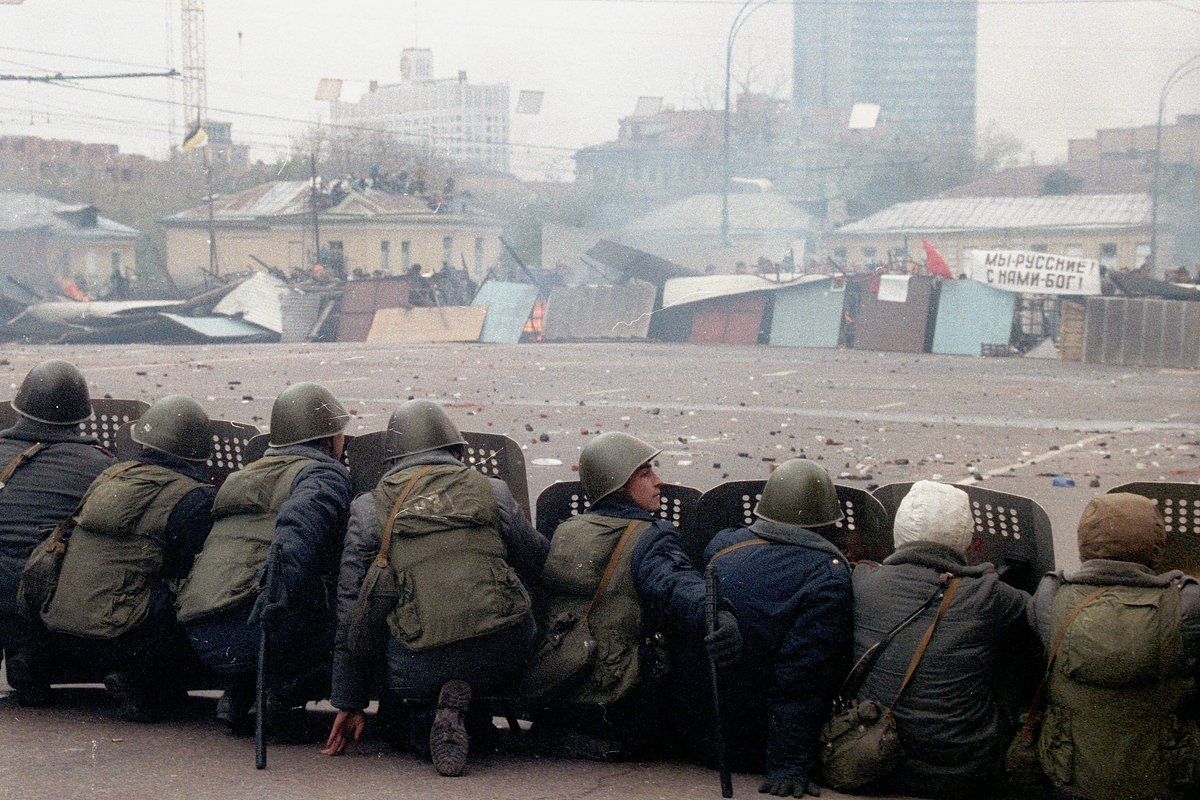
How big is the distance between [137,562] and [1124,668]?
9.88 feet

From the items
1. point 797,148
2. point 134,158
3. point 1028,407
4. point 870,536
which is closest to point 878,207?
point 797,148

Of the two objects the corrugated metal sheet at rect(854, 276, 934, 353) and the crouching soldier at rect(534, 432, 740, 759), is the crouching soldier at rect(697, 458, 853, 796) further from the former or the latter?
the corrugated metal sheet at rect(854, 276, 934, 353)

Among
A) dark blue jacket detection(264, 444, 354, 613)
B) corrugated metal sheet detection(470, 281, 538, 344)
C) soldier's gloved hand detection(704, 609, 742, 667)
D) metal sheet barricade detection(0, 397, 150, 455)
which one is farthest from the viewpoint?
corrugated metal sheet detection(470, 281, 538, 344)

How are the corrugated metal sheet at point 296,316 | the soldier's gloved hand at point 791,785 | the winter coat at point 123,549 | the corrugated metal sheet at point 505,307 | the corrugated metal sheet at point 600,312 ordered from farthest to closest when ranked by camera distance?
the corrugated metal sheet at point 600,312 < the corrugated metal sheet at point 505,307 < the corrugated metal sheet at point 296,316 < the winter coat at point 123,549 < the soldier's gloved hand at point 791,785

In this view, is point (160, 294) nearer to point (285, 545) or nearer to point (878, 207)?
point (878, 207)

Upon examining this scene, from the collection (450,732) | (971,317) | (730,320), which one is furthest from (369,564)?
(730,320)

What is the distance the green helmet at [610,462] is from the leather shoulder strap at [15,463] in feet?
6.65

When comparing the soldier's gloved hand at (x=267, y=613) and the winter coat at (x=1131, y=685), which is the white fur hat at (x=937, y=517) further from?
the soldier's gloved hand at (x=267, y=613)

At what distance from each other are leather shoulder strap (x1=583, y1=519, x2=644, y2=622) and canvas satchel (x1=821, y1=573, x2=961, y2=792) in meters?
0.75

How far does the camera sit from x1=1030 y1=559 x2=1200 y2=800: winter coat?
10.8ft

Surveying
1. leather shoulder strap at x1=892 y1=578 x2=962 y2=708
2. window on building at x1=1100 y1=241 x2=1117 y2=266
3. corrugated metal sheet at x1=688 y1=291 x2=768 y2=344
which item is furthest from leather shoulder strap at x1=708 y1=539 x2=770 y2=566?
window on building at x1=1100 y1=241 x2=1117 y2=266

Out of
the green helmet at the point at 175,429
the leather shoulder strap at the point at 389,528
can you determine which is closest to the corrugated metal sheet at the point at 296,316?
the green helmet at the point at 175,429

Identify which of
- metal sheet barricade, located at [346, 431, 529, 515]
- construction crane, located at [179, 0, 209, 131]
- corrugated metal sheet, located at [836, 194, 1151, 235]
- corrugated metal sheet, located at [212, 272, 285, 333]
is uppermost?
construction crane, located at [179, 0, 209, 131]

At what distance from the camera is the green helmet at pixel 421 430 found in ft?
13.4
